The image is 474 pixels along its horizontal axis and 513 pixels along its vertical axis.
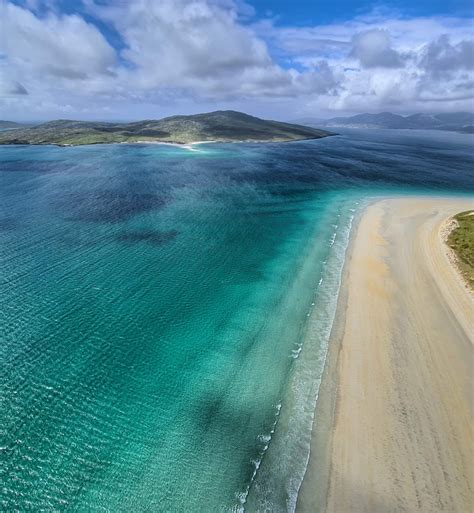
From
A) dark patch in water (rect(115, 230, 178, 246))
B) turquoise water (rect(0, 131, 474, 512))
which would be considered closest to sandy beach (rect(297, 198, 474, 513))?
turquoise water (rect(0, 131, 474, 512))

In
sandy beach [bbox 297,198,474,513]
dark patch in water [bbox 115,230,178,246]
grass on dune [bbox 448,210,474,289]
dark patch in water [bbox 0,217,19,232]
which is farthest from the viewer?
dark patch in water [bbox 0,217,19,232]

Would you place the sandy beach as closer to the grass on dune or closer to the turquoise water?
the grass on dune

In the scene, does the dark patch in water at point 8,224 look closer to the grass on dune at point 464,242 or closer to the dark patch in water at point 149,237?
the dark patch in water at point 149,237

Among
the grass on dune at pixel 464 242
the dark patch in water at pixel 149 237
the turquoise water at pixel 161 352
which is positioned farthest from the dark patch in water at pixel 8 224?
the grass on dune at pixel 464 242

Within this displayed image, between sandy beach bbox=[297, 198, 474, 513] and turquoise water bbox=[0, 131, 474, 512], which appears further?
turquoise water bbox=[0, 131, 474, 512]

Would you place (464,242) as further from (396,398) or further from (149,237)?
(149,237)

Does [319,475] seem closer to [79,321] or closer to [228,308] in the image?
[228,308]

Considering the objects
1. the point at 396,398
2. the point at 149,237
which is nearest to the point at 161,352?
the point at 396,398
